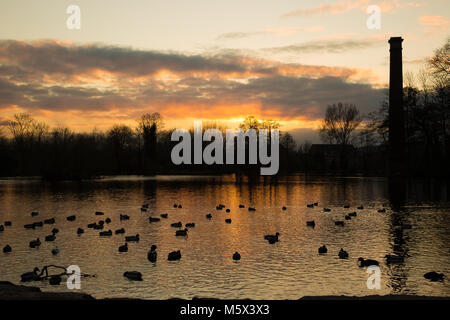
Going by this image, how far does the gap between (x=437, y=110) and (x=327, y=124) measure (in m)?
48.5

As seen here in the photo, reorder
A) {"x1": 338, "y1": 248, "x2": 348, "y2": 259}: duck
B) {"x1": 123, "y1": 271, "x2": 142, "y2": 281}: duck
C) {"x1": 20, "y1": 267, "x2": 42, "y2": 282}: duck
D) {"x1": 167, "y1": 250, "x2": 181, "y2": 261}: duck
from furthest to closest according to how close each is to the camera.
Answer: {"x1": 338, "y1": 248, "x2": 348, "y2": 259}: duck → {"x1": 167, "y1": 250, "x2": 181, "y2": 261}: duck → {"x1": 123, "y1": 271, "x2": 142, "y2": 281}: duck → {"x1": 20, "y1": 267, "x2": 42, "y2": 282}: duck

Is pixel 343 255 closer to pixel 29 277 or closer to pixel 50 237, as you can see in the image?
pixel 29 277

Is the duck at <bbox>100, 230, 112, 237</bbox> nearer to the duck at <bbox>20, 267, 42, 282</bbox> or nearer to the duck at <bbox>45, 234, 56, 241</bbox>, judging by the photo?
the duck at <bbox>45, 234, 56, 241</bbox>

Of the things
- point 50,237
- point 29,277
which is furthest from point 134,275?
point 50,237

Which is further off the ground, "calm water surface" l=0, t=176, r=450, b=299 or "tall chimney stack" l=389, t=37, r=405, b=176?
"tall chimney stack" l=389, t=37, r=405, b=176

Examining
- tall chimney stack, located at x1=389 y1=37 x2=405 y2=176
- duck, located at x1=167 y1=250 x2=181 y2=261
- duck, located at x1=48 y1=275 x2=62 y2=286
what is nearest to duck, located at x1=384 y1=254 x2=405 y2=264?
duck, located at x1=167 y1=250 x2=181 y2=261

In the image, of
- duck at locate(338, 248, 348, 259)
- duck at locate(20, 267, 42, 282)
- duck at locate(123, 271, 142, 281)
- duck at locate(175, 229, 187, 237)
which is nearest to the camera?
duck at locate(20, 267, 42, 282)

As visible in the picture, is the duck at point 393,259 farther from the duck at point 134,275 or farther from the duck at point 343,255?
the duck at point 134,275

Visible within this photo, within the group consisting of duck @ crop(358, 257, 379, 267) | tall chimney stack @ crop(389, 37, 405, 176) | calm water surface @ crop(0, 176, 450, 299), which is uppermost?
tall chimney stack @ crop(389, 37, 405, 176)

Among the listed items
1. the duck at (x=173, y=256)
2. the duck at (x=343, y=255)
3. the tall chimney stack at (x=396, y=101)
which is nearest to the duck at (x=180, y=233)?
the duck at (x=173, y=256)

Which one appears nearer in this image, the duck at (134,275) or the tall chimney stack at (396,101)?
the duck at (134,275)

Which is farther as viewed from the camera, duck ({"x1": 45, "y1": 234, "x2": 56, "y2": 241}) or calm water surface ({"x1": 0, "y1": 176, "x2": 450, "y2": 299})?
duck ({"x1": 45, "y1": 234, "x2": 56, "y2": 241})
